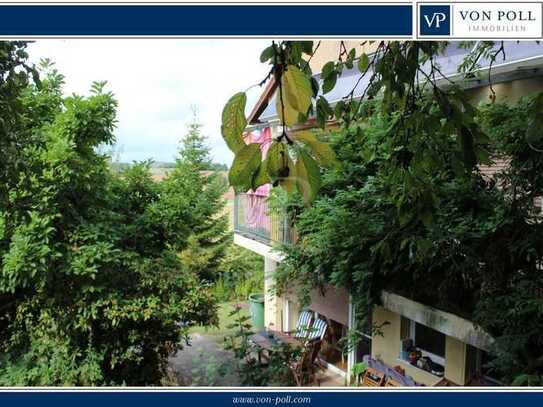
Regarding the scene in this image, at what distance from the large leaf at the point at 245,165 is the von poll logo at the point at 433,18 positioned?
384mm

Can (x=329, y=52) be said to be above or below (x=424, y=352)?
above

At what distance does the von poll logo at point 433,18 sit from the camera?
0.70 m

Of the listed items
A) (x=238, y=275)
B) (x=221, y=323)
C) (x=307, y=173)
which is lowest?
(x=221, y=323)

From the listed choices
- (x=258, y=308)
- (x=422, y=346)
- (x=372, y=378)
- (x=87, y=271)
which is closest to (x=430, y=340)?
(x=422, y=346)

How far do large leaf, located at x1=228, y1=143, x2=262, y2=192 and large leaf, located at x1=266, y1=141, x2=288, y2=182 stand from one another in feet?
0.05

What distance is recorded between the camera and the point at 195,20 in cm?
71

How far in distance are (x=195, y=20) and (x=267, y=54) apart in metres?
0.15

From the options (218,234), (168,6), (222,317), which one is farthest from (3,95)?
(218,234)

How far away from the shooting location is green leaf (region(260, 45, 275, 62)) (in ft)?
2.08

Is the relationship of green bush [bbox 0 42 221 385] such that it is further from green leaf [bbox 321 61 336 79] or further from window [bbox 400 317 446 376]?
green leaf [bbox 321 61 336 79]

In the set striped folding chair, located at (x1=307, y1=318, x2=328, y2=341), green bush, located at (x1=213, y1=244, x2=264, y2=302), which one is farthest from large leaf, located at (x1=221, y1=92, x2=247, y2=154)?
striped folding chair, located at (x1=307, y1=318, x2=328, y2=341)

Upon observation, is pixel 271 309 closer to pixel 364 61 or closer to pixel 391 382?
pixel 391 382

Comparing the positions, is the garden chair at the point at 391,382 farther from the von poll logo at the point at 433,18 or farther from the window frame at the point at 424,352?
the von poll logo at the point at 433,18

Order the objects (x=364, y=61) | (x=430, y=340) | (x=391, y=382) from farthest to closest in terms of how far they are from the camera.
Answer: (x=430, y=340)
(x=391, y=382)
(x=364, y=61)
